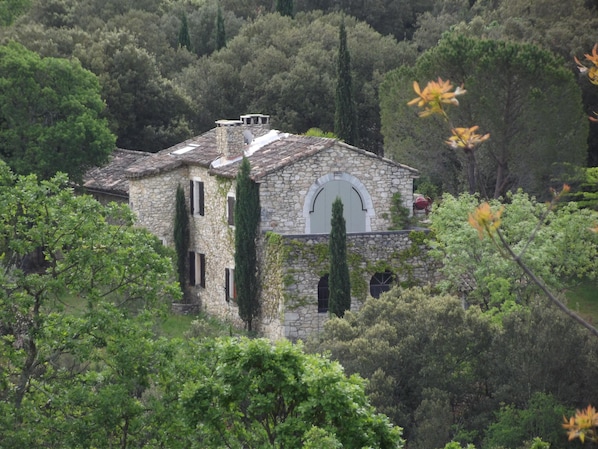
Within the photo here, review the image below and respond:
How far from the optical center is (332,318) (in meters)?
28.9

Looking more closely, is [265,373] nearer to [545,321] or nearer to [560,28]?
[545,321]

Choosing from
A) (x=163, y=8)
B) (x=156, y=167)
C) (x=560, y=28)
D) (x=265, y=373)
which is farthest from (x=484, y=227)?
(x=163, y=8)

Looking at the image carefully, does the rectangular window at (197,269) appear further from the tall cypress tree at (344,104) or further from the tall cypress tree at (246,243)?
the tall cypress tree at (344,104)

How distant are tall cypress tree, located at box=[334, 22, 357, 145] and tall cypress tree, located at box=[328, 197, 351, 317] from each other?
15.2 meters

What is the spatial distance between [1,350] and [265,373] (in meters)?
3.80

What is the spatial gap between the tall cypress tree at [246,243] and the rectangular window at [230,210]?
1.45 m

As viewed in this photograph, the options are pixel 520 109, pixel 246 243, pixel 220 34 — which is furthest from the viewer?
pixel 220 34

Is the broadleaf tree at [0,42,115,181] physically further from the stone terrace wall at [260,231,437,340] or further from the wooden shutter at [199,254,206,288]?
the stone terrace wall at [260,231,437,340]

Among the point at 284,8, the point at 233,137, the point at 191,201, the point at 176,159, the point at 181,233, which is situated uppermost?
the point at 284,8

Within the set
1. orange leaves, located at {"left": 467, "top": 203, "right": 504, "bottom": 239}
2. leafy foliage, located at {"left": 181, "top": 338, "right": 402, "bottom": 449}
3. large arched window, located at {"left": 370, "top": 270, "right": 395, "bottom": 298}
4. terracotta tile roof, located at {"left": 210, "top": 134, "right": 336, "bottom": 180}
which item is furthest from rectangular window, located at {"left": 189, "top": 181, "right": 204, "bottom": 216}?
orange leaves, located at {"left": 467, "top": 203, "right": 504, "bottom": 239}

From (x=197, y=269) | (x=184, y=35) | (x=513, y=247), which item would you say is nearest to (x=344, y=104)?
(x=197, y=269)

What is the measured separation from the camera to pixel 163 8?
242ft

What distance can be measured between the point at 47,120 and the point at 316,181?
1359 centimetres

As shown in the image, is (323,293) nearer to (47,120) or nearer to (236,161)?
(236,161)
